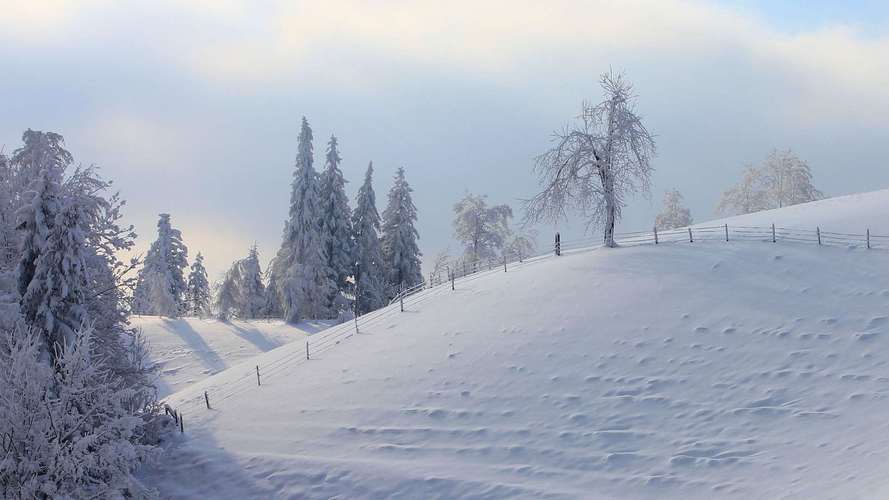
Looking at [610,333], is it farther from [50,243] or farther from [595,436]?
[50,243]

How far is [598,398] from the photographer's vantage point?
984 inches

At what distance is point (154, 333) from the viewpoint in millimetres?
56500

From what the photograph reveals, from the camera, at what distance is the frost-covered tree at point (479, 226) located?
236 ft

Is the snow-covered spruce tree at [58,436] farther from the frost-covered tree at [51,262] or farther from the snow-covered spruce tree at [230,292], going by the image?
the snow-covered spruce tree at [230,292]

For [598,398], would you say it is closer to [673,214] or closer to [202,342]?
[202,342]

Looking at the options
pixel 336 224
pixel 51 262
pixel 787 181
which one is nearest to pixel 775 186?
pixel 787 181

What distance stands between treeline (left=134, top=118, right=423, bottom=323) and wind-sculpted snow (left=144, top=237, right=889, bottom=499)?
2883cm

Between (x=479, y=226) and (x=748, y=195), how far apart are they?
2680 cm

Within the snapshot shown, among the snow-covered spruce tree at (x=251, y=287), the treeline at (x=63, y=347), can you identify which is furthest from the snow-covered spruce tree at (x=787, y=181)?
the treeline at (x=63, y=347)

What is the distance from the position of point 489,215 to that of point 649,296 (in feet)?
136

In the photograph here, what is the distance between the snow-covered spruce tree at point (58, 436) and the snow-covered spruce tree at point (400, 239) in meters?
46.5

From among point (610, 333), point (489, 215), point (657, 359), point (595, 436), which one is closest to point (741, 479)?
point (595, 436)

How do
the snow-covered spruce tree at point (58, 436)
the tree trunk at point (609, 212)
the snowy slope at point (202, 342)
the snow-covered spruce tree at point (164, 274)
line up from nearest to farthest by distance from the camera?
the snow-covered spruce tree at point (58, 436) → the tree trunk at point (609, 212) → the snowy slope at point (202, 342) → the snow-covered spruce tree at point (164, 274)


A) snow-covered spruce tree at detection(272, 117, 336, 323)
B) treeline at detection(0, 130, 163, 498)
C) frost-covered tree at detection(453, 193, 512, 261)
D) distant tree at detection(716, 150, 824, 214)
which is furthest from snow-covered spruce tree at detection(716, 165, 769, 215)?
treeline at detection(0, 130, 163, 498)
